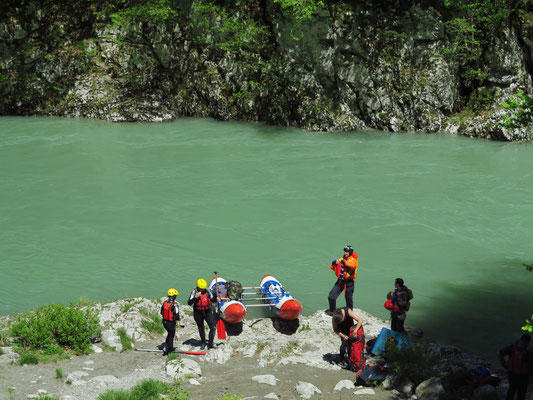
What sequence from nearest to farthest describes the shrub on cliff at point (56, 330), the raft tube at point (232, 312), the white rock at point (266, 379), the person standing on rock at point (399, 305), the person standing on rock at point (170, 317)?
the white rock at point (266, 379) < the shrub on cliff at point (56, 330) < the person standing on rock at point (170, 317) < the person standing on rock at point (399, 305) < the raft tube at point (232, 312)

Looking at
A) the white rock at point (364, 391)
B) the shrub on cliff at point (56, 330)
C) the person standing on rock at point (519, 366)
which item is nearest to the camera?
the person standing on rock at point (519, 366)

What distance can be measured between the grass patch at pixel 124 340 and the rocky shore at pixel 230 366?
0.28ft

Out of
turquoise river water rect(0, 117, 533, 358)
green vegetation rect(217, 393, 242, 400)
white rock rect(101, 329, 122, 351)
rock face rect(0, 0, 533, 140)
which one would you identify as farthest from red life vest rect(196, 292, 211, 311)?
rock face rect(0, 0, 533, 140)

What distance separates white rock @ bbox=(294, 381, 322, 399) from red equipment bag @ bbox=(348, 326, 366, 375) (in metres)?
1.08

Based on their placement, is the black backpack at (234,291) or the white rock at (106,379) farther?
the black backpack at (234,291)

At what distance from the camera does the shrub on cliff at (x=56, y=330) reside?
907 centimetres

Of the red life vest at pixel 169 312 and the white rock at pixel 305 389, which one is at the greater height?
the red life vest at pixel 169 312

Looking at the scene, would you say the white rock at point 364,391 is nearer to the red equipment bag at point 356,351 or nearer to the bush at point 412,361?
the bush at point 412,361

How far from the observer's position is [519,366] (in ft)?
24.2

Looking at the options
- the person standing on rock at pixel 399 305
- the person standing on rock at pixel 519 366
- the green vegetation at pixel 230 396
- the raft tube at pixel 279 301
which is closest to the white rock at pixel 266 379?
the green vegetation at pixel 230 396

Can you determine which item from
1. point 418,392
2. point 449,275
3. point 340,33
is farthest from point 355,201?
point 340,33

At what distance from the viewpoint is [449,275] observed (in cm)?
1352

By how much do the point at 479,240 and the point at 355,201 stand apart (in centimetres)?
461

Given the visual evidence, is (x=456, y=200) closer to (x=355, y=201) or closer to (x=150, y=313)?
(x=355, y=201)
